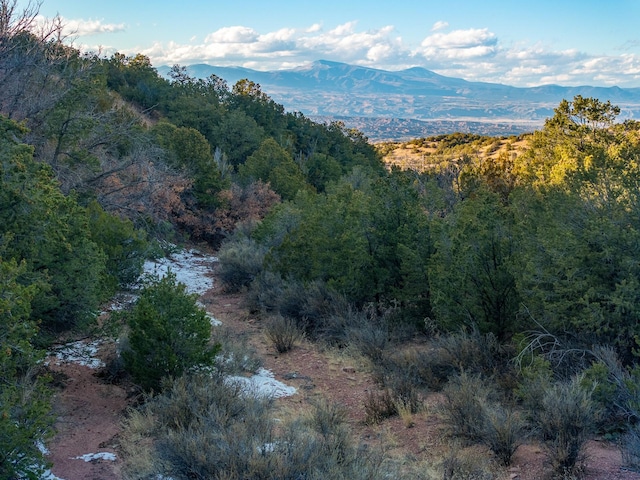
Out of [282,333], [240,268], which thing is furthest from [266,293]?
[240,268]

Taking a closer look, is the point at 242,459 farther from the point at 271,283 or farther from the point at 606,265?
the point at 271,283

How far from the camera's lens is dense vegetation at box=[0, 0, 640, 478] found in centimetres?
600

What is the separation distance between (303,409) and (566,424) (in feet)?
11.5

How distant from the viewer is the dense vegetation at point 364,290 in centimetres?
600

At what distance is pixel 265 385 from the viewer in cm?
922

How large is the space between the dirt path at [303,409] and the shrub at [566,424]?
0.62 ft

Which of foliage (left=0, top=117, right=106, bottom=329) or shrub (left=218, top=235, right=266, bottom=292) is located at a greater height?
Answer: foliage (left=0, top=117, right=106, bottom=329)

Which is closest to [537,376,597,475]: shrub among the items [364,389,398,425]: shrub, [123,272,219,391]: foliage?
[364,389,398,425]: shrub

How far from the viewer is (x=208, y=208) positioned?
25.5m

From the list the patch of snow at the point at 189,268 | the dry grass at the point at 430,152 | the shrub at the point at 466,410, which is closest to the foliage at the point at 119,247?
the patch of snow at the point at 189,268

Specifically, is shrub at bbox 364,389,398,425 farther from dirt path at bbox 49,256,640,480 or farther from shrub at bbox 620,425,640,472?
shrub at bbox 620,425,640,472

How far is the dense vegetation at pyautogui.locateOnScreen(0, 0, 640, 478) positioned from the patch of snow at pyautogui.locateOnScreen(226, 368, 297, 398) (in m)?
0.76

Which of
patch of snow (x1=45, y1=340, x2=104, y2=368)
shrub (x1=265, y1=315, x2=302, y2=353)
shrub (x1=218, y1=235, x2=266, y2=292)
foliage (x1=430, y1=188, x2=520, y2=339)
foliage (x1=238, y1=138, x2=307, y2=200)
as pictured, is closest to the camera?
patch of snow (x1=45, y1=340, x2=104, y2=368)

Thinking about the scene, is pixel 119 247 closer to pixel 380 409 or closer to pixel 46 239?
pixel 46 239
